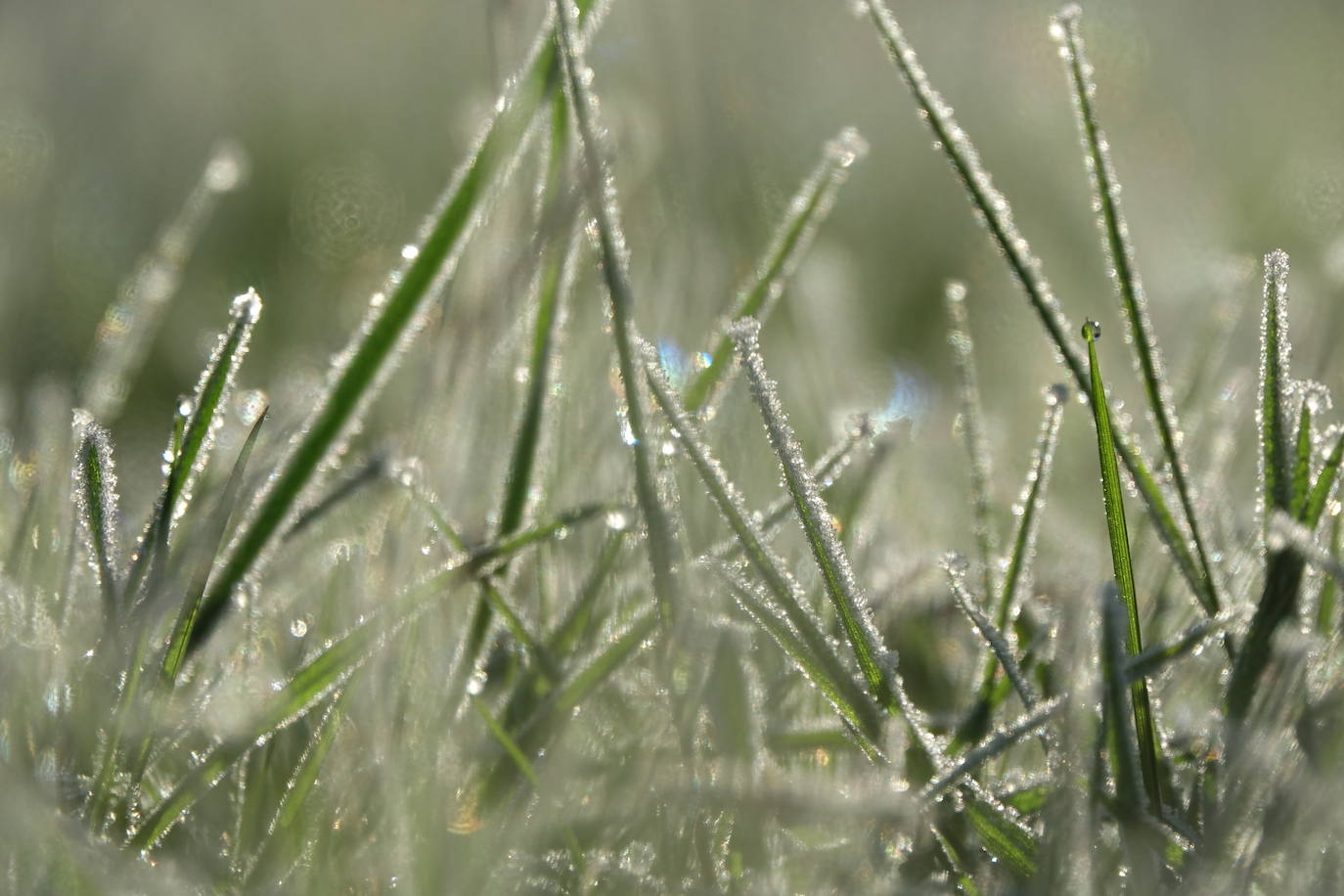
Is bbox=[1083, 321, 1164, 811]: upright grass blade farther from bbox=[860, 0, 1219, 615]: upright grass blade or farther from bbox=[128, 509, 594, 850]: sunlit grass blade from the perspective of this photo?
bbox=[128, 509, 594, 850]: sunlit grass blade

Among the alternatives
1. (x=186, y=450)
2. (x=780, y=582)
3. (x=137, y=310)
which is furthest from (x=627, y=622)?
(x=137, y=310)

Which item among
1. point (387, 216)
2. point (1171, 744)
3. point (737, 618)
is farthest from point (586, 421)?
point (387, 216)

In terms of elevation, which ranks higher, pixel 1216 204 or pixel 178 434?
pixel 1216 204

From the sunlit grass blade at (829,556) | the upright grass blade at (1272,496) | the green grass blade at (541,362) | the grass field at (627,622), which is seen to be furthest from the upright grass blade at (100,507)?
the upright grass blade at (1272,496)

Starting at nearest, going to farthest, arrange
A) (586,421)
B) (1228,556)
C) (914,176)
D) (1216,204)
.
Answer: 1. (1228,556)
2. (586,421)
3. (1216,204)
4. (914,176)

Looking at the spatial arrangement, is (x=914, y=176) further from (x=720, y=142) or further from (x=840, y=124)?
(x=720, y=142)

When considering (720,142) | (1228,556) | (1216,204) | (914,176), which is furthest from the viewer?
(914,176)

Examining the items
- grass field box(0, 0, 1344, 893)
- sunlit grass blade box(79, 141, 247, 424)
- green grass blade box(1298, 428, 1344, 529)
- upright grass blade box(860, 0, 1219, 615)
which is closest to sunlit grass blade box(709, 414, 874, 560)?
grass field box(0, 0, 1344, 893)

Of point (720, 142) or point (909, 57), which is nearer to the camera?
point (909, 57)
